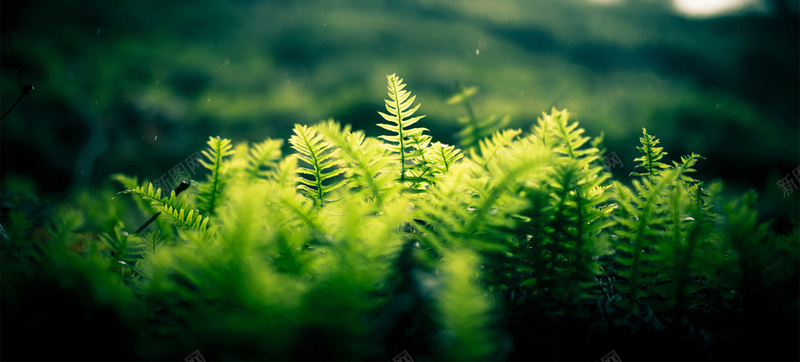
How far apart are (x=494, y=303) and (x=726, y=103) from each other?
3.59 metres

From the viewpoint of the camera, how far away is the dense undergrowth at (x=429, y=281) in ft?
0.72

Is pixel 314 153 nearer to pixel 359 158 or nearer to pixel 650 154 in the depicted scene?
pixel 359 158

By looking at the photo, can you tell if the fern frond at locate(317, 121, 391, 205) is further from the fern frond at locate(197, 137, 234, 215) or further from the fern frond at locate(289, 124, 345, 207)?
the fern frond at locate(197, 137, 234, 215)

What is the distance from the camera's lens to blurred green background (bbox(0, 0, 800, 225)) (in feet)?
7.29

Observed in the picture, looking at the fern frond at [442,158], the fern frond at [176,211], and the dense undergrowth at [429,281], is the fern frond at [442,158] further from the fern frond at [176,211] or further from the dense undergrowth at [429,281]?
the fern frond at [176,211]

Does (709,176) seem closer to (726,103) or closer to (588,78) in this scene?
(726,103)

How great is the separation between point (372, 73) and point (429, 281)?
2.90 meters

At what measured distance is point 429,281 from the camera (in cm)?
28

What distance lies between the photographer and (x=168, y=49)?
302 centimetres

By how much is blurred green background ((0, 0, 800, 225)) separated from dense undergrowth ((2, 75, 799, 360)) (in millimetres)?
1780

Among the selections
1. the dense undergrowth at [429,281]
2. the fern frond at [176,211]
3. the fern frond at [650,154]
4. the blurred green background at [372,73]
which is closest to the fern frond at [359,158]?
the dense undergrowth at [429,281]

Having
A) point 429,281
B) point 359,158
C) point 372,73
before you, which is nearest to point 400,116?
point 359,158

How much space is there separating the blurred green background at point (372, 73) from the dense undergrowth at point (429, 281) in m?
1.78

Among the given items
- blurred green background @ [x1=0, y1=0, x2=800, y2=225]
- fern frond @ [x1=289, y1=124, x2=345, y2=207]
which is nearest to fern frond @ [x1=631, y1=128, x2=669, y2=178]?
fern frond @ [x1=289, y1=124, x2=345, y2=207]
